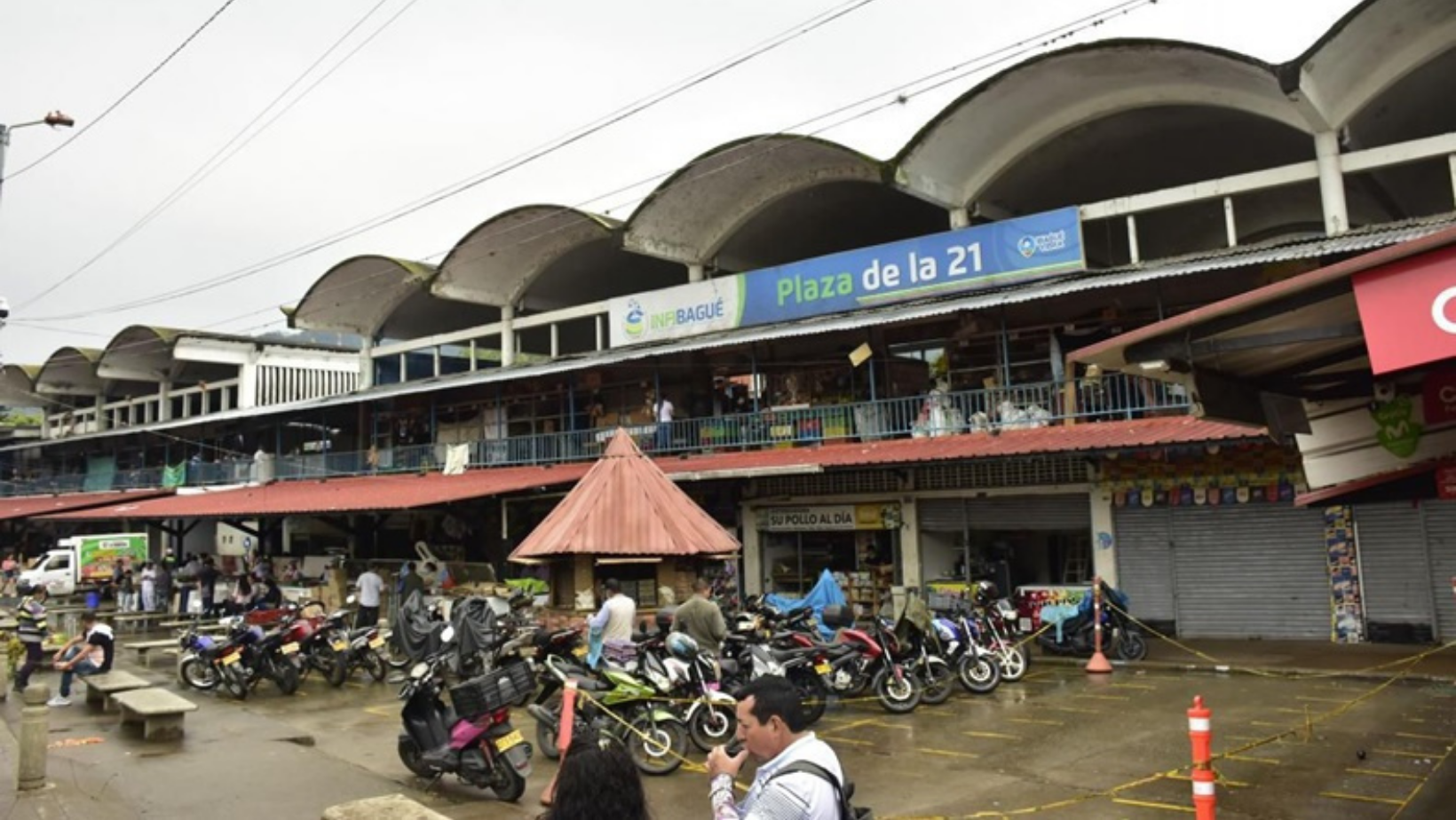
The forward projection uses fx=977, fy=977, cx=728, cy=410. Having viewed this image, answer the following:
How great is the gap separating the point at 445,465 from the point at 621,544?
15.1 meters

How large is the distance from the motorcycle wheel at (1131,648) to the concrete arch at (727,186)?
8.75 m

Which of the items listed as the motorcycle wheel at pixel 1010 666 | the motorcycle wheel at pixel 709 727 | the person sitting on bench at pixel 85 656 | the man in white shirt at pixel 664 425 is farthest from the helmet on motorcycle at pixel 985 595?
the person sitting on bench at pixel 85 656

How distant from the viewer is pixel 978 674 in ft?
38.5

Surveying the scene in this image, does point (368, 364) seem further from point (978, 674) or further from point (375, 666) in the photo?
point (978, 674)

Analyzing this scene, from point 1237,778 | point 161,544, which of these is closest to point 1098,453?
point 1237,778

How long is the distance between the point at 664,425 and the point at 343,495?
8893 millimetres

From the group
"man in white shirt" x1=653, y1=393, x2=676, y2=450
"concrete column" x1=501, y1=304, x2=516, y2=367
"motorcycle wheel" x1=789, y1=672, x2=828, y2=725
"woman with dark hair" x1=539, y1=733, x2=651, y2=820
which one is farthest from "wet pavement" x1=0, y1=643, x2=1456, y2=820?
"concrete column" x1=501, y1=304, x2=516, y2=367

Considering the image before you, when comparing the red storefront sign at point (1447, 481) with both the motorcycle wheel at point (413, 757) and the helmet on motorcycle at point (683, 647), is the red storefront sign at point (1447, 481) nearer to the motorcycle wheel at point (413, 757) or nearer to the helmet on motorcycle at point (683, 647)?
the helmet on motorcycle at point (683, 647)

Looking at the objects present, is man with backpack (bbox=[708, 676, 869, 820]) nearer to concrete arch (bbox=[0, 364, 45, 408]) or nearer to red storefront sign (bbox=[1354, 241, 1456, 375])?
red storefront sign (bbox=[1354, 241, 1456, 375])

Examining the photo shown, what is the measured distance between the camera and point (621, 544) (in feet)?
35.7

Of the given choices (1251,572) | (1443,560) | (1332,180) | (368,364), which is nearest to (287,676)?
(1251,572)

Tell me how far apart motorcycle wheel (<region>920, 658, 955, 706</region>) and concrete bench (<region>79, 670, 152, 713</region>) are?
31.1 feet

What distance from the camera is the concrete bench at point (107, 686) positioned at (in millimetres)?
12102

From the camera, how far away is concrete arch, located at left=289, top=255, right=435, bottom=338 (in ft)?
85.2
